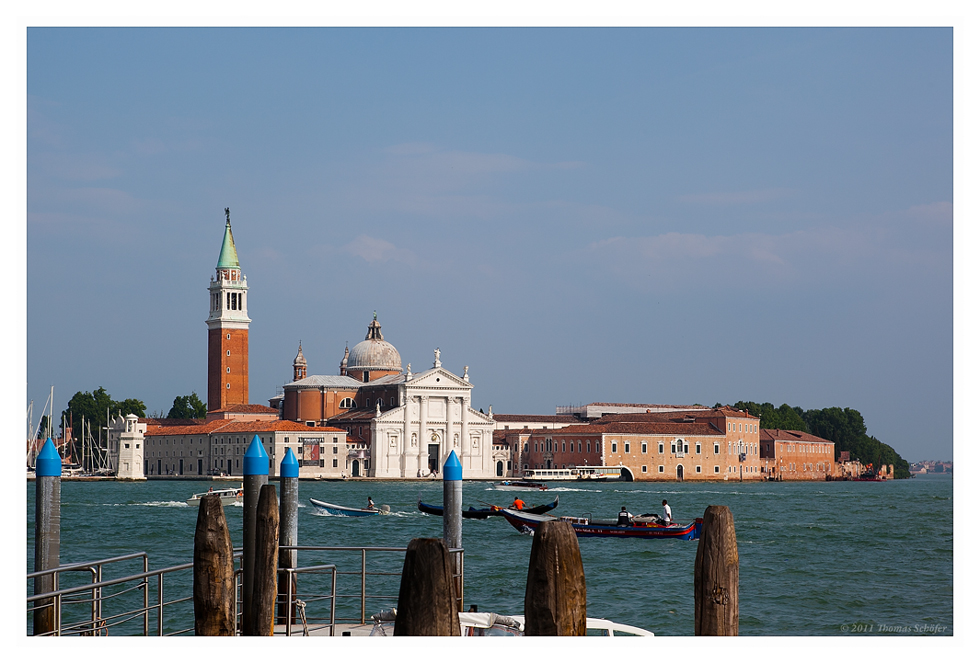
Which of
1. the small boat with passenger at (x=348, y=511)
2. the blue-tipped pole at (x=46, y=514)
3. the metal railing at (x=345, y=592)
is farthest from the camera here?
the small boat with passenger at (x=348, y=511)

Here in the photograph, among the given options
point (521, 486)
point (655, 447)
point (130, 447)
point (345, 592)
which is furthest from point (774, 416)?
point (345, 592)

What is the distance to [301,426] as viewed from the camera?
55688mm

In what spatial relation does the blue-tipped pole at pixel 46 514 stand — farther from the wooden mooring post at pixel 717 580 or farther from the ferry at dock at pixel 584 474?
the ferry at dock at pixel 584 474

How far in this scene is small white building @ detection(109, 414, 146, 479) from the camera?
57875mm

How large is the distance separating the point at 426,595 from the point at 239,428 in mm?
52263

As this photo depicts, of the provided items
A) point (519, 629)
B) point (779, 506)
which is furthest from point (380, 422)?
point (519, 629)

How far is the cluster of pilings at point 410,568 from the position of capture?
4.30m

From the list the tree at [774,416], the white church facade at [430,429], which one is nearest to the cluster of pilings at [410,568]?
the white church facade at [430,429]

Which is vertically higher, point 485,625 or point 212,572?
point 212,572

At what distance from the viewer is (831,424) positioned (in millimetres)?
69938

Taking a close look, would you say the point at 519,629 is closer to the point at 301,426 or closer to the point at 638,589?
the point at 638,589

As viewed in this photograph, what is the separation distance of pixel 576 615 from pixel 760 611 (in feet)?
29.6

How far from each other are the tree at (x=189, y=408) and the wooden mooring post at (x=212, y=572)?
6378 cm

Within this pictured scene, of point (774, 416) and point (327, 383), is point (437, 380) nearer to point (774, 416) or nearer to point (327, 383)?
point (327, 383)
